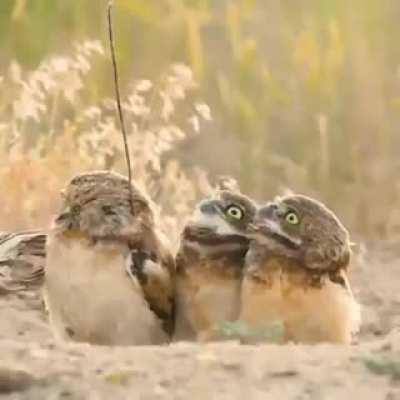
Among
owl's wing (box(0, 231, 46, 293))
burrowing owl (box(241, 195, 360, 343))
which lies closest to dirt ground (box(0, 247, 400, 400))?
burrowing owl (box(241, 195, 360, 343))

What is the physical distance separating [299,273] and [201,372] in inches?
33.0

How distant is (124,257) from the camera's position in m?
3.45

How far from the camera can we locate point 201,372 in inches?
103

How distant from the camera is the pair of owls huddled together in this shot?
3.38m

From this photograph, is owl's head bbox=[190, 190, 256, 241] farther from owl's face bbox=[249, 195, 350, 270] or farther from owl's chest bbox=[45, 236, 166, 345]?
owl's chest bbox=[45, 236, 166, 345]

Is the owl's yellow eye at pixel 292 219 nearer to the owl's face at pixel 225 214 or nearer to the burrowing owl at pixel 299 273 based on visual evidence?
the burrowing owl at pixel 299 273

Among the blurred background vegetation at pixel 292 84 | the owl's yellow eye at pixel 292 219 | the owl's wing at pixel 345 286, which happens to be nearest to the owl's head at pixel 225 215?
the owl's yellow eye at pixel 292 219

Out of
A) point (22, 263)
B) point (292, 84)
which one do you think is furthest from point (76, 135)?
point (22, 263)

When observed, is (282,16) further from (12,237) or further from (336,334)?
(336,334)

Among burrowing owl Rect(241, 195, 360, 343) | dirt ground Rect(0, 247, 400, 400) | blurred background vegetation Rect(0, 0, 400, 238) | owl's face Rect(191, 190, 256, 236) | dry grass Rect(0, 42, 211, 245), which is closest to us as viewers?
dirt ground Rect(0, 247, 400, 400)

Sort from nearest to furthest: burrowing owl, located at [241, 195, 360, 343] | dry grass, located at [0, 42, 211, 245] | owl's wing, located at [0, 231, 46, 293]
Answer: burrowing owl, located at [241, 195, 360, 343], owl's wing, located at [0, 231, 46, 293], dry grass, located at [0, 42, 211, 245]

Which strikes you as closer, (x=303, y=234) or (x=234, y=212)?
(x=303, y=234)

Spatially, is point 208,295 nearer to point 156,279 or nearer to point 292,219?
Answer: point 156,279

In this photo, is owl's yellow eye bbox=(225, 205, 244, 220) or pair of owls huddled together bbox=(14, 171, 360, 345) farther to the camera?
owl's yellow eye bbox=(225, 205, 244, 220)
